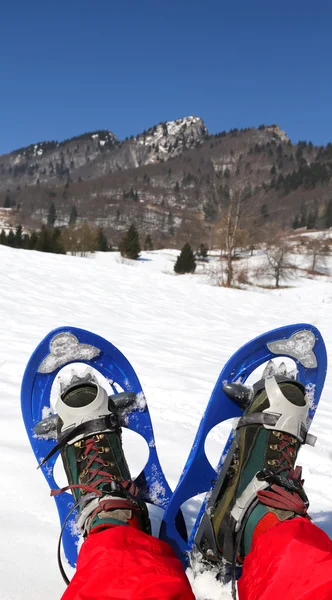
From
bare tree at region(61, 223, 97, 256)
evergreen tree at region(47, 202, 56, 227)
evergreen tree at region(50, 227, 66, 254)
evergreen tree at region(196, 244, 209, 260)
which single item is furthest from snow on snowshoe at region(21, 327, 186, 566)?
evergreen tree at region(47, 202, 56, 227)

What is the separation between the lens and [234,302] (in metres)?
9.15

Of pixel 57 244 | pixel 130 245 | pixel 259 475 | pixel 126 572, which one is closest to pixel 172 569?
pixel 126 572

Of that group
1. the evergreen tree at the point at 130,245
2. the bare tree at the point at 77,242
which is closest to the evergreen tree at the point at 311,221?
the evergreen tree at the point at 130,245

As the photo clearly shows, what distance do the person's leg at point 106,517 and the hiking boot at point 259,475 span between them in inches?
11.3

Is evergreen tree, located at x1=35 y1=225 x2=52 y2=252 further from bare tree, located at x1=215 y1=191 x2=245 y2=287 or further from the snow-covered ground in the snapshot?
the snow-covered ground

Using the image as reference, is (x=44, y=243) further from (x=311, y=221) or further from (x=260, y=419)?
(x=311, y=221)

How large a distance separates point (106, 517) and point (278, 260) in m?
33.5

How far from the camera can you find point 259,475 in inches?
56.3

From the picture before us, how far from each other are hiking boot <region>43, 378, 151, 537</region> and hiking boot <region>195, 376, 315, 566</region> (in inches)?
12.1

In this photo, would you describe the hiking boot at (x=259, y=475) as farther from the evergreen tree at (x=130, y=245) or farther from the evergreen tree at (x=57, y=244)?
the evergreen tree at (x=130, y=245)

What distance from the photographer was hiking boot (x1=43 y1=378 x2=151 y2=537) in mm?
1391

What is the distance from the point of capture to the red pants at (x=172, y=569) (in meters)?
0.90

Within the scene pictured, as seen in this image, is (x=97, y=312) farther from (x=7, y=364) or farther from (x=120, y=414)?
(x=120, y=414)

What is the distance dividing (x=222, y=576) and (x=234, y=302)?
802cm
